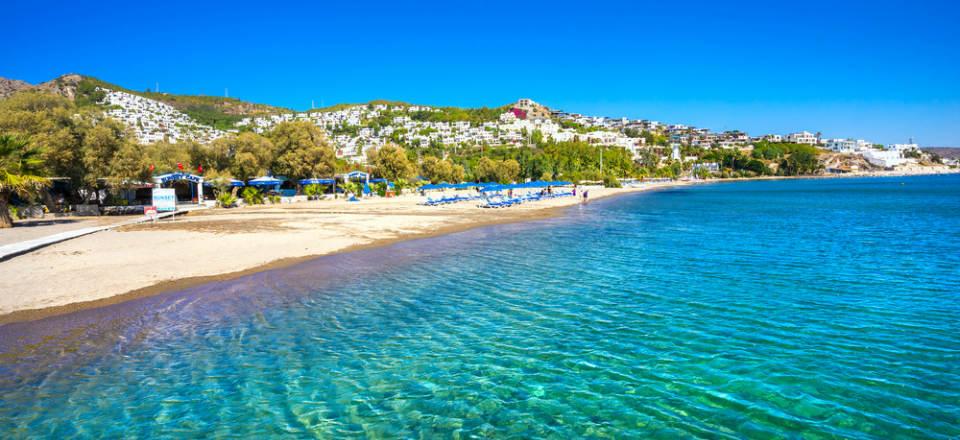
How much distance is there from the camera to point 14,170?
23891 millimetres

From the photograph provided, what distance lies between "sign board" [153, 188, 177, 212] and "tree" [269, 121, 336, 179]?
2046cm

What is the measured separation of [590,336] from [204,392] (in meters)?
6.09

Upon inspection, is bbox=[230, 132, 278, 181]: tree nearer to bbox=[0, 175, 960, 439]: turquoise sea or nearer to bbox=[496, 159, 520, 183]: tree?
bbox=[0, 175, 960, 439]: turquoise sea

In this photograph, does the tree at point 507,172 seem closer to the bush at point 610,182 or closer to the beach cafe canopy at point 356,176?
the bush at point 610,182

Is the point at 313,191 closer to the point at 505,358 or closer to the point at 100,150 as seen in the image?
the point at 100,150

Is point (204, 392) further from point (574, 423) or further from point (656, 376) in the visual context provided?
point (656, 376)

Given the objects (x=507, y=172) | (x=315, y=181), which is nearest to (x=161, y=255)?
(x=315, y=181)

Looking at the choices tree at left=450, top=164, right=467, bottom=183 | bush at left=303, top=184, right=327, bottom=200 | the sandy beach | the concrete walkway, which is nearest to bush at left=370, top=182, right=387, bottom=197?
bush at left=303, top=184, right=327, bottom=200

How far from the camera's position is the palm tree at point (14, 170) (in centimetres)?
2302

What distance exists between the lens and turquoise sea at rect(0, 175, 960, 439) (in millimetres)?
5961

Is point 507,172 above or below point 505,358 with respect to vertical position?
above

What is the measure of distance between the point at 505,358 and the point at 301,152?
5010 centimetres

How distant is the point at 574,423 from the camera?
593 cm

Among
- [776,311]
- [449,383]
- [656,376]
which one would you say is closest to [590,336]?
[656,376]
